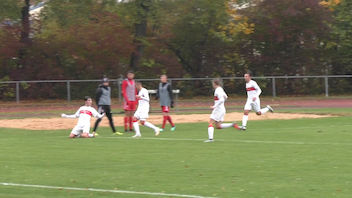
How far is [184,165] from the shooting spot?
535 inches

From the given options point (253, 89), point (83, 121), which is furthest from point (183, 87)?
point (83, 121)

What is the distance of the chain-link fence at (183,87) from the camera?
116 ft

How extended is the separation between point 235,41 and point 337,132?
76.9ft

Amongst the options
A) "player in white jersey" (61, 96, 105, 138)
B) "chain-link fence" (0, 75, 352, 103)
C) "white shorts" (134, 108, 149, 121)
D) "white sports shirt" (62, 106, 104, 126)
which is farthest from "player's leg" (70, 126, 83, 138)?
"chain-link fence" (0, 75, 352, 103)

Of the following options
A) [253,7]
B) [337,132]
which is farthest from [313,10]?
[337,132]

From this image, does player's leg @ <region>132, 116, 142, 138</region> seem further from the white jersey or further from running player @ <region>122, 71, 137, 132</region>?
running player @ <region>122, 71, 137, 132</region>

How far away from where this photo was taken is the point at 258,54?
4375 centimetres

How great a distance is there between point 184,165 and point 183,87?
75.3 feet

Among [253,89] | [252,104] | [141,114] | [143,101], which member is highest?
[253,89]

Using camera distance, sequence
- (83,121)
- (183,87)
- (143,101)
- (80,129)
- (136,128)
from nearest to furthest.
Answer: (136,128) < (83,121) < (80,129) < (143,101) < (183,87)

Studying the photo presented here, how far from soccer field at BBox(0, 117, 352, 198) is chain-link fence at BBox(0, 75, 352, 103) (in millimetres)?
14456

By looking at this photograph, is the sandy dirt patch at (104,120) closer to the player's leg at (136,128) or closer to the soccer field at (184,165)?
the soccer field at (184,165)

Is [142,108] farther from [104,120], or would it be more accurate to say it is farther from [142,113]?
[104,120]

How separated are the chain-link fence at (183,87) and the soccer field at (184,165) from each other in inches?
569
